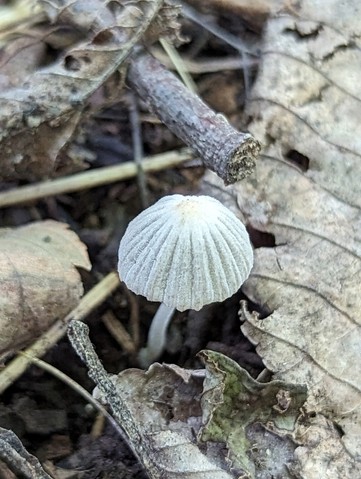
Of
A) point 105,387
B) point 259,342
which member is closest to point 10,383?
point 105,387

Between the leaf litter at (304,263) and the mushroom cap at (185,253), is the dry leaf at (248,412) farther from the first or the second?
the mushroom cap at (185,253)

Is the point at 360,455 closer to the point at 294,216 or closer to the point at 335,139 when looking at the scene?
the point at 294,216

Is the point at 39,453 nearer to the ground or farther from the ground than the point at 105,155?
nearer to the ground

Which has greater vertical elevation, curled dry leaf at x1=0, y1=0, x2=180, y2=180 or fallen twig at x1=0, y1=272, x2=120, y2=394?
curled dry leaf at x1=0, y1=0, x2=180, y2=180

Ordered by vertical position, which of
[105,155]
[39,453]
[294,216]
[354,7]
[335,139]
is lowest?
[39,453]

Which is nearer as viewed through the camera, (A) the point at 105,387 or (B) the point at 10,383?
(A) the point at 105,387

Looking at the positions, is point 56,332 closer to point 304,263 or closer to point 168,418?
point 168,418

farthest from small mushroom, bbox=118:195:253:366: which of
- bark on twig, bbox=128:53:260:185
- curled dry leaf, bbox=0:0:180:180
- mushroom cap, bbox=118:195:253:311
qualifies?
curled dry leaf, bbox=0:0:180:180

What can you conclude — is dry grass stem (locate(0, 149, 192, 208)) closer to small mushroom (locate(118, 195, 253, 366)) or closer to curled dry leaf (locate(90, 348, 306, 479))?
small mushroom (locate(118, 195, 253, 366))
